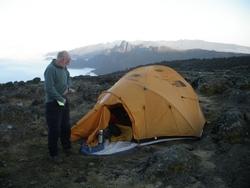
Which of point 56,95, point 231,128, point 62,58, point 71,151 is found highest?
point 62,58

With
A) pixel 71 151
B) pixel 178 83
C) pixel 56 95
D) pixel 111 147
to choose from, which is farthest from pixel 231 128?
pixel 56 95

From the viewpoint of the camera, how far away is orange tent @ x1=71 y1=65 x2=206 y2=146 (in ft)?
21.2

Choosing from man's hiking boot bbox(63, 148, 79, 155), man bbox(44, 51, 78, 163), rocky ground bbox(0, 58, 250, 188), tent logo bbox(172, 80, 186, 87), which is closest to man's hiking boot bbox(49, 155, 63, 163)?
man bbox(44, 51, 78, 163)

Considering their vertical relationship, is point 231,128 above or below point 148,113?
below

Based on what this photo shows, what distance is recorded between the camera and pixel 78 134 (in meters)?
6.74

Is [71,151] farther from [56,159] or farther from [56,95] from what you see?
[56,95]

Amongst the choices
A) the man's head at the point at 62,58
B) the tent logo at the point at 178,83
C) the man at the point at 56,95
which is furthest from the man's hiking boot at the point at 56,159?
the tent logo at the point at 178,83

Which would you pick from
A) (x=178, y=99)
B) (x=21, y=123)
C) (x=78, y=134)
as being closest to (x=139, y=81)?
(x=178, y=99)

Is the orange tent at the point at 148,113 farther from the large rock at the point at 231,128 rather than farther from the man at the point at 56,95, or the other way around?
the man at the point at 56,95

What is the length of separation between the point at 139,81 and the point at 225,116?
2.82 metres

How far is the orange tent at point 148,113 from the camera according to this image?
21.2ft

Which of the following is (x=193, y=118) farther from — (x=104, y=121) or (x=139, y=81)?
(x=104, y=121)

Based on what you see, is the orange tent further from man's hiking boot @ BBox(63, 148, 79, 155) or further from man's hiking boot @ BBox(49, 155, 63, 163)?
man's hiking boot @ BBox(49, 155, 63, 163)

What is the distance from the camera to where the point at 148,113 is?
6555 mm
